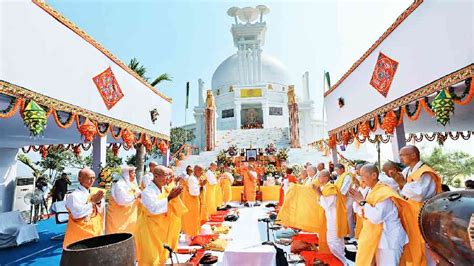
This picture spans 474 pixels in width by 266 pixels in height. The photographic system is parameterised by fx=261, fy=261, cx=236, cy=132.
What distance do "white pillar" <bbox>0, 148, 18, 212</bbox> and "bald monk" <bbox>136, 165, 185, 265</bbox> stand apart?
863 centimetres

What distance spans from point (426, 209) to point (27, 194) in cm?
1224

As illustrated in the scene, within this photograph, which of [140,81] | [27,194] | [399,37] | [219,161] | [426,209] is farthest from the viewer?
[219,161]

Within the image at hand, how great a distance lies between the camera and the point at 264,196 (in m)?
11.6

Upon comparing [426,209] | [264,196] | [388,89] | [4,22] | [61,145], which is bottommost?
[264,196]

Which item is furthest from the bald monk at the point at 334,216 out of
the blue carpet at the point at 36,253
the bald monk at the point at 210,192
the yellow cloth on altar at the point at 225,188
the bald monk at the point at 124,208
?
the yellow cloth on altar at the point at 225,188

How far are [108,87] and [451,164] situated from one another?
28102 mm

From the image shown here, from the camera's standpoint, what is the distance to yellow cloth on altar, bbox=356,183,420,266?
10.0 ft

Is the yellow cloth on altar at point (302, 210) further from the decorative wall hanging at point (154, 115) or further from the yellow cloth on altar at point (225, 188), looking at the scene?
the decorative wall hanging at point (154, 115)

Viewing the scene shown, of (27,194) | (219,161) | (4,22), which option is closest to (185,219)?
(4,22)

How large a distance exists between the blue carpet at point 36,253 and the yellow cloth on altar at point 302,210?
4733 mm

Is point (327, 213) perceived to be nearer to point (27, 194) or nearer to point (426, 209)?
point (426, 209)

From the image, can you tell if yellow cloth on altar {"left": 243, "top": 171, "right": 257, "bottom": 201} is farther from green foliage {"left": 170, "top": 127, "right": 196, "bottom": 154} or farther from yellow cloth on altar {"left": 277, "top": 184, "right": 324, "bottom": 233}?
green foliage {"left": 170, "top": 127, "right": 196, "bottom": 154}

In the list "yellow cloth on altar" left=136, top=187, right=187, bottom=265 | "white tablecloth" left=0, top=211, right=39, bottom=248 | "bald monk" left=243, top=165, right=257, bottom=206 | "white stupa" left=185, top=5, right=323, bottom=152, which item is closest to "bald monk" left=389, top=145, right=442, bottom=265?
"yellow cloth on altar" left=136, top=187, right=187, bottom=265

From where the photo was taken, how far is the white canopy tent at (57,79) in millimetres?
3865
